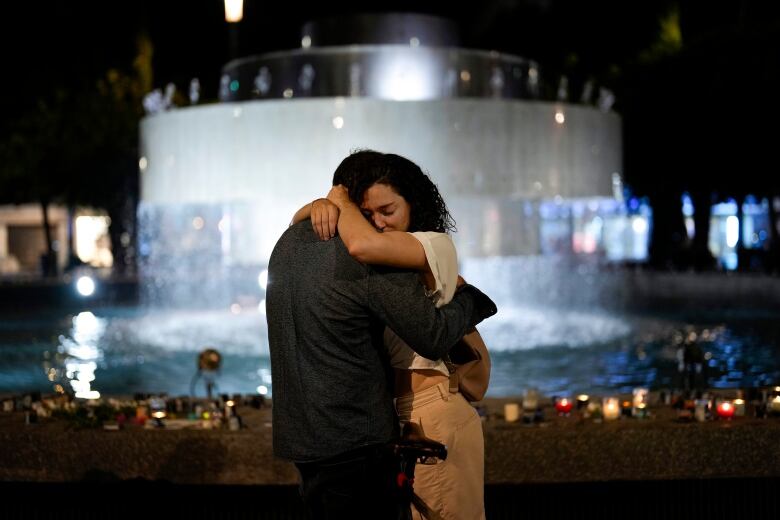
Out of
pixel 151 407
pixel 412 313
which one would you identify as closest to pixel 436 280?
pixel 412 313

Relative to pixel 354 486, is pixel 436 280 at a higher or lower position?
higher

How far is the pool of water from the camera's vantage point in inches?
339

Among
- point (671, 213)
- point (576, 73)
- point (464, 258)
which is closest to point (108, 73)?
point (576, 73)

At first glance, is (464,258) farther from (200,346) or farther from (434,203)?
(434,203)

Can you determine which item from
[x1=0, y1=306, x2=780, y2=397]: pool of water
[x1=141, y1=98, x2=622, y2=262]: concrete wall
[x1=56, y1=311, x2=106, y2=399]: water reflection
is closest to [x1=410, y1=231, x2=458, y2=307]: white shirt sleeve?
[x1=0, y1=306, x2=780, y2=397]: pool of water

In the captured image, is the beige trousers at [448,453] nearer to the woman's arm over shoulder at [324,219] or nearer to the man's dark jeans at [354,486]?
the man's dark jeans at [354,486]

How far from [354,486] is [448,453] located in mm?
334

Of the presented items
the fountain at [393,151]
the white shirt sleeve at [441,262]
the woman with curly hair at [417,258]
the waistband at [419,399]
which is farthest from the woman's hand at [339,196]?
the fountain at [393,151]

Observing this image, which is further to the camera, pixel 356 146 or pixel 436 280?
pixel 356 146

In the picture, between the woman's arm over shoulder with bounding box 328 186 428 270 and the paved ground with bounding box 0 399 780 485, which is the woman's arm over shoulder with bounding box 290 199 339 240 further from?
the paved ground with bounding box 0 399 780 485

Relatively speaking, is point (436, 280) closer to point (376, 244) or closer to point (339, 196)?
point (376, 244)

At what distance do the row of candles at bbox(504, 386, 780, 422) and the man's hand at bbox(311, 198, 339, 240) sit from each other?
2.25 meters

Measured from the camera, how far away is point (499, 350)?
1052 centimetres

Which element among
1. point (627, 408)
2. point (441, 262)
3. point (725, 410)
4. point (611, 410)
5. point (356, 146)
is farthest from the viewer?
point (356, 146)
